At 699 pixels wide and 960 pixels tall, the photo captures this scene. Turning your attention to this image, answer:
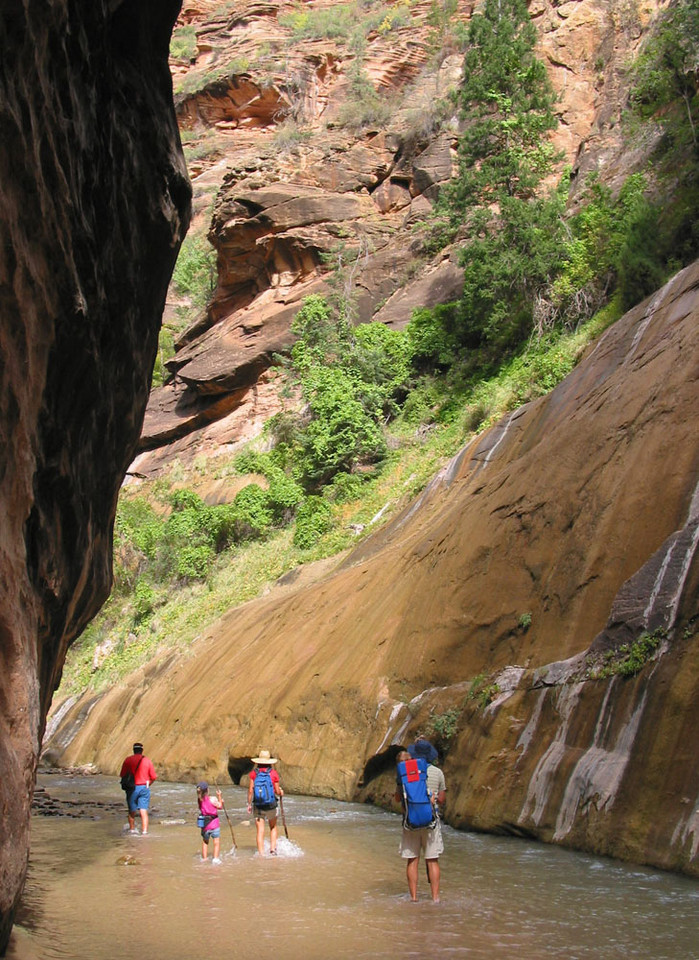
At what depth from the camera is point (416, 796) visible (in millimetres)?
7586

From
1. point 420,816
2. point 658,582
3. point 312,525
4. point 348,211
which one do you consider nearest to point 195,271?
point 348,211

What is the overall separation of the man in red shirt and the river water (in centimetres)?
100

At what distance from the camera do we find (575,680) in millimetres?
9672

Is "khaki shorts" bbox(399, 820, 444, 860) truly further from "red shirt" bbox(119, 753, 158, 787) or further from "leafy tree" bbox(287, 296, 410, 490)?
"leafy tree" bbox(287, 296, 410, 490)

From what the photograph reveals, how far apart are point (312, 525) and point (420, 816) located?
20156mm

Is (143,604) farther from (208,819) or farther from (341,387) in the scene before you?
(208,819)

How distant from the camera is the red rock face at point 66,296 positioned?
552cm

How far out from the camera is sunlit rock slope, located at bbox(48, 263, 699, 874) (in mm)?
8508

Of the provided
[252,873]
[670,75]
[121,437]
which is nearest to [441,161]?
[670,75]

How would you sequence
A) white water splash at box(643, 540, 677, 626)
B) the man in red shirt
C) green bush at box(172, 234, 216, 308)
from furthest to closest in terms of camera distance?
green bush at box(172, 234, 216, 308), the man in red shirt, white water splash at box(643, 540, 677, 626)

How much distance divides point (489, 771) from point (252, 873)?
2896mm

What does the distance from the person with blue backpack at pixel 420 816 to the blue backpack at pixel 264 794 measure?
9.09ft

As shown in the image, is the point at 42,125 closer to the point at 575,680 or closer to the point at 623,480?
the point at 575,680

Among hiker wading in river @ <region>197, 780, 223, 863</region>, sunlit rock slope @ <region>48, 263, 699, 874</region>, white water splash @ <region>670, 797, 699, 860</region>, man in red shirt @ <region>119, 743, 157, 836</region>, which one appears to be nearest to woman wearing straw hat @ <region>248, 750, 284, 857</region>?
hiker wading in river @ <region>197, 780, 223, 863</region>
